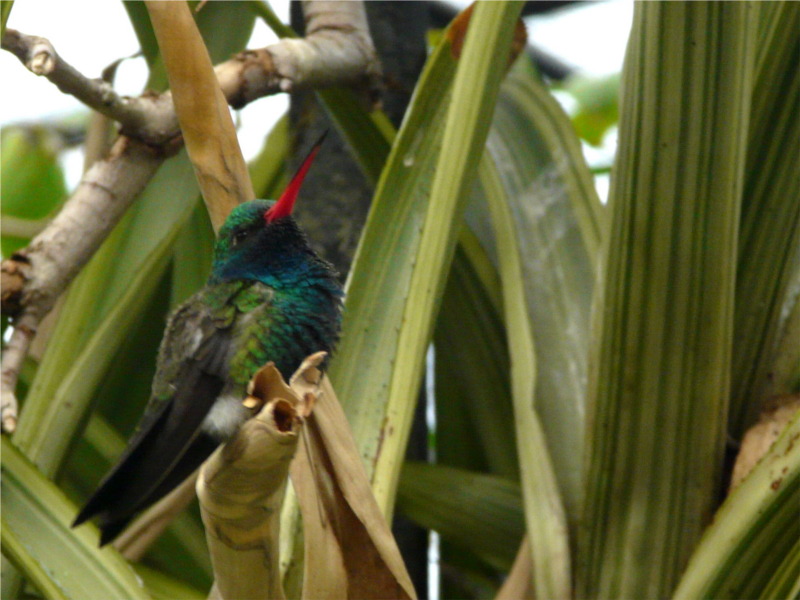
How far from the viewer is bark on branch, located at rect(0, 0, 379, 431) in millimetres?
1207

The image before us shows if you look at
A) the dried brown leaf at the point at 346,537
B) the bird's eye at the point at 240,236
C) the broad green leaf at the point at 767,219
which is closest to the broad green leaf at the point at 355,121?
the bird's eye at the point at 240,236

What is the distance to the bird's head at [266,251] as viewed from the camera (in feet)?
5.06

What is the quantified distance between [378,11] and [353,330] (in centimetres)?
121

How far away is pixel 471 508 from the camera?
177 cm

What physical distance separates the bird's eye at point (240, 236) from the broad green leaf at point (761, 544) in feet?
2.68

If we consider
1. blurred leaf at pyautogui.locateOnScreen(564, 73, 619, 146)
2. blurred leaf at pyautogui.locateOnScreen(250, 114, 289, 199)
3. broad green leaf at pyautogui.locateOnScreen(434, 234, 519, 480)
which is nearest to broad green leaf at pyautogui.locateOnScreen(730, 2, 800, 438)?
broad green leaf at pyautogui.locateOnScreen(434, 234, 519, 480)

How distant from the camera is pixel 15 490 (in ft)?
4.27

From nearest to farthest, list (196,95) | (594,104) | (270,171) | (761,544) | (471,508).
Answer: (196,95), (761,544), (471,508), (270,171), (594,104)

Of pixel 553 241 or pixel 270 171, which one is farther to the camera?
pixel 270 171

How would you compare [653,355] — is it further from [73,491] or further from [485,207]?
[73,491]

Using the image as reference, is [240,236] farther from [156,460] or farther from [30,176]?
[30,176]

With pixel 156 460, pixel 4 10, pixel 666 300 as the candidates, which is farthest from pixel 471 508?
pixel 4 10

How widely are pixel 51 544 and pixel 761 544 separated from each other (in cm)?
91

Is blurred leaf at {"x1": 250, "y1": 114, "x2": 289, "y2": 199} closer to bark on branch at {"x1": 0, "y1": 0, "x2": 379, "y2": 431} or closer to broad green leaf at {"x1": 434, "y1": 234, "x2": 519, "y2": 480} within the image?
broad green leaf at {"x1": 434, "y1": 234, "x2": 519, "y2": 480}
